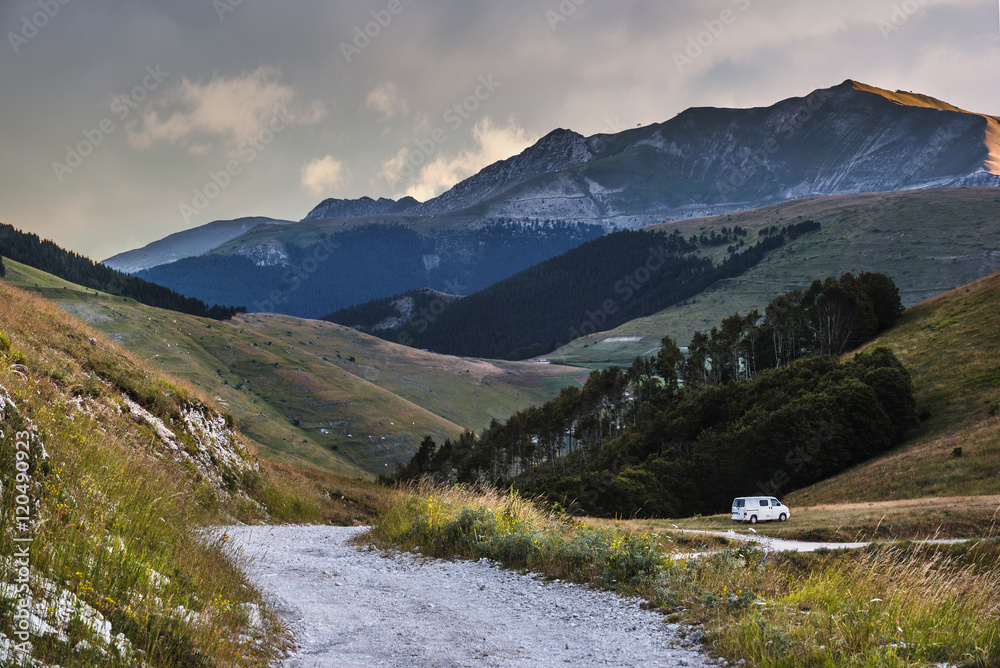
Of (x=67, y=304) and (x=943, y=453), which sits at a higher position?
(x=67, y=304)

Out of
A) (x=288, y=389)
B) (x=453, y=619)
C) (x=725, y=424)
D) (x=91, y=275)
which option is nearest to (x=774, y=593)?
(x=453, y=619)

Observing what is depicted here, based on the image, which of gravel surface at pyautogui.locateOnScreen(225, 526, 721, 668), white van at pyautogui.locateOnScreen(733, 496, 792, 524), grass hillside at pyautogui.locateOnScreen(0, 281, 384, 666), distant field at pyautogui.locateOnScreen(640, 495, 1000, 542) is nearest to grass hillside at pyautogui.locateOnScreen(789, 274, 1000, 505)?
distant field at pyautogui.locateOnScreen(640, 495, 1000, 542)

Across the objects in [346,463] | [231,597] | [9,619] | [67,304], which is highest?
[67,304]

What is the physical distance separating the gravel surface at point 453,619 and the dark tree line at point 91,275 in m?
177

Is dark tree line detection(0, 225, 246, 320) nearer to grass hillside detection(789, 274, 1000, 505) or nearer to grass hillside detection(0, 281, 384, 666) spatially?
grass hillside detection(789, 274, 1000, 505)

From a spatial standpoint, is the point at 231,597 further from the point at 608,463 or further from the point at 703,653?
the point at 608,463

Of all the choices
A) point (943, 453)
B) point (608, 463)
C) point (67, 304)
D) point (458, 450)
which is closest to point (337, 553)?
point (943, 453)

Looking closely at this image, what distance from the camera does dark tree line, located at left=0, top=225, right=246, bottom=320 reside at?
17525 cm

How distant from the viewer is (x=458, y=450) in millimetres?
98375

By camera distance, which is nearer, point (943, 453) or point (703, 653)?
point (703, 653)

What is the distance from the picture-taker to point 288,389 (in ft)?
396

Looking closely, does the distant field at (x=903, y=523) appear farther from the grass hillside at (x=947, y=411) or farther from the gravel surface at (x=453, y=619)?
the gravel surface at (x=453, y=619)

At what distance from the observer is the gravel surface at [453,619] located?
7.12 meters

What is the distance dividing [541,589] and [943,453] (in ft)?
171
